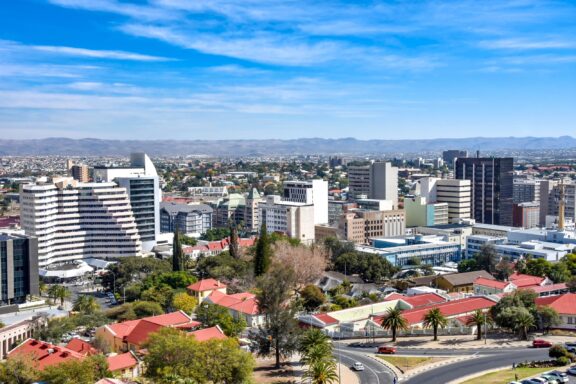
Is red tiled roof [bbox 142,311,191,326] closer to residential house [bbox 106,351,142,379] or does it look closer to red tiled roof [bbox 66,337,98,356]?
red tiled roof [bbox 66,337,98,356]

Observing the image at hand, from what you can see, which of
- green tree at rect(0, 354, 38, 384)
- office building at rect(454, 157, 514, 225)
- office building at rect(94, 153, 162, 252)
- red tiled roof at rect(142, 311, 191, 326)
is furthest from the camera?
office building at rect(454, 157, 514, 225)

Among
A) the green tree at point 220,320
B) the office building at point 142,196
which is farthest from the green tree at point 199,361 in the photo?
the office building at point 142,196

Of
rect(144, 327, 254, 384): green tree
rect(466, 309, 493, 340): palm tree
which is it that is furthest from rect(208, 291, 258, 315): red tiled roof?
rect(144, 327, 254, 384): green tree

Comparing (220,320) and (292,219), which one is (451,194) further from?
(220,320)

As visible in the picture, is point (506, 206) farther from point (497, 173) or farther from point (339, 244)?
point (339, 244)

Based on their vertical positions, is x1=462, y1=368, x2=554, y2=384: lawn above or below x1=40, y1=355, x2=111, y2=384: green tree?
below

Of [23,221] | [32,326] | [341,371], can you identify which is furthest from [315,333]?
[23,221]
